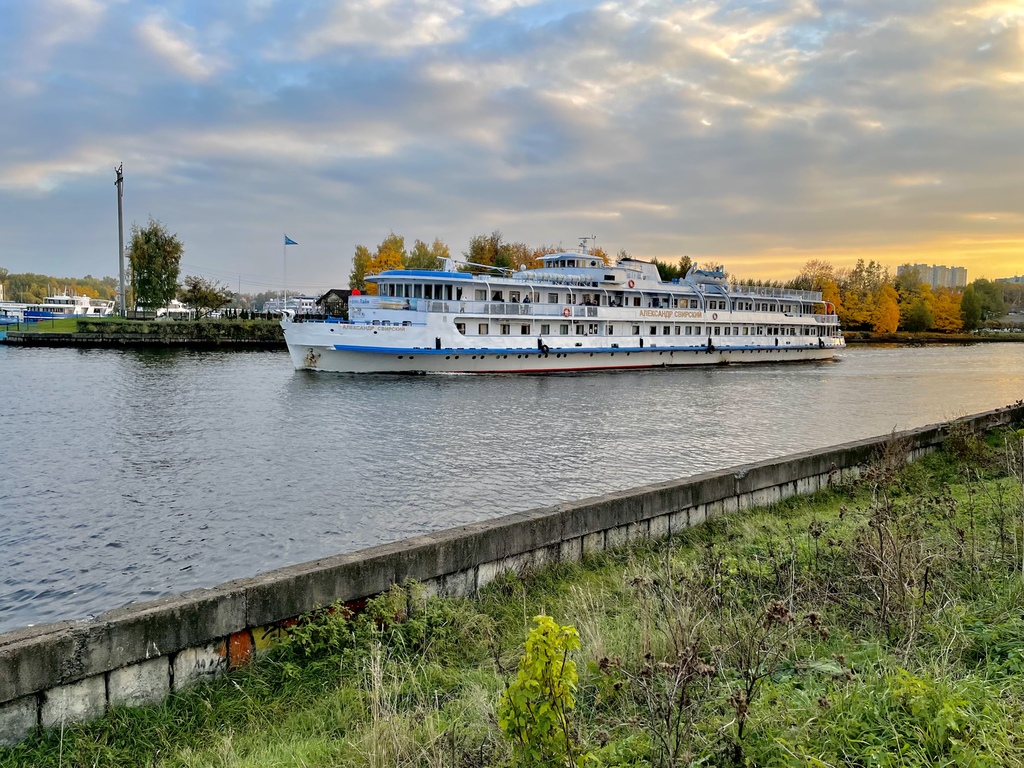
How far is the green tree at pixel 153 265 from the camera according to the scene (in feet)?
232

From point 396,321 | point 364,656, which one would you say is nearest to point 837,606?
point 364,656

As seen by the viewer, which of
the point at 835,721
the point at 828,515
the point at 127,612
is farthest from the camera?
the point at 828,515

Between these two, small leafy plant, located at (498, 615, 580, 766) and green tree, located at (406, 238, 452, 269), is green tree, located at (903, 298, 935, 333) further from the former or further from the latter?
small leafy plant, located at (498, 615, 580, 766)

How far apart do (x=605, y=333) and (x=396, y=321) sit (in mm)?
17028

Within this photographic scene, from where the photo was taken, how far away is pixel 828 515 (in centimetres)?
1066

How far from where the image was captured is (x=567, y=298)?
49.2 meters

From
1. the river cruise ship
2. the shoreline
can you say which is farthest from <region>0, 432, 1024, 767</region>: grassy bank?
the shoreline

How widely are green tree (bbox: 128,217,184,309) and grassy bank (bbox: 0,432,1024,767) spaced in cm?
7547

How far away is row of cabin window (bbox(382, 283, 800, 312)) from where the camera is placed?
42188mm

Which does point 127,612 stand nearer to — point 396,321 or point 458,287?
point 396,321

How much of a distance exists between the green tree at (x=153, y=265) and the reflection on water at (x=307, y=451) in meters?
33.9

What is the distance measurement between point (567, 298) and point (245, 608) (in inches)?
1772

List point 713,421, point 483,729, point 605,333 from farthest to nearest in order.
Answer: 1. point 605,333
2. point 713,421
3. point 483,729

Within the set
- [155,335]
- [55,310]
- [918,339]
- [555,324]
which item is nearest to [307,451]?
[555,324]
